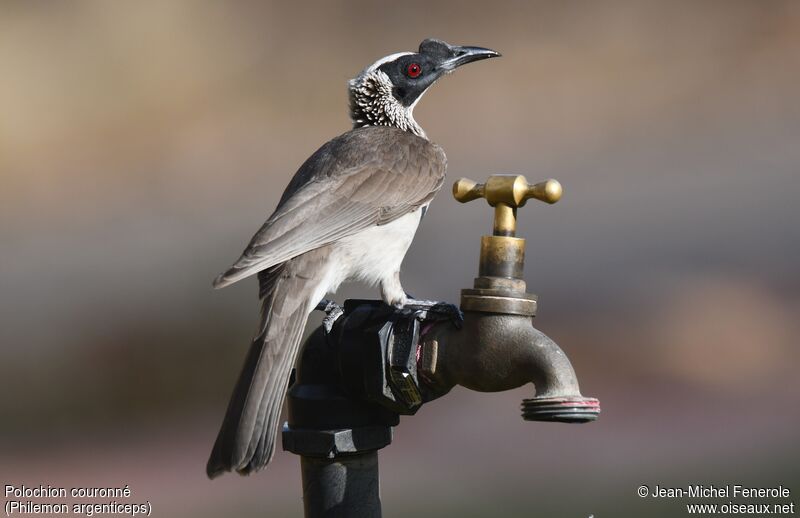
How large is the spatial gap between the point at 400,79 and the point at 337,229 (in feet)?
3.31

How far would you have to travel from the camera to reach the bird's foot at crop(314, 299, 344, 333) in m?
2.95

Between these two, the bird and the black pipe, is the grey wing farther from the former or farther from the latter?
the black pipe

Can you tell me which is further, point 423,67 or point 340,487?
point 423,67

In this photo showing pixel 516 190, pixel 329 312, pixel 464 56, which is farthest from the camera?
pixel 464 56

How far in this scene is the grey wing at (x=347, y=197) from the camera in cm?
308

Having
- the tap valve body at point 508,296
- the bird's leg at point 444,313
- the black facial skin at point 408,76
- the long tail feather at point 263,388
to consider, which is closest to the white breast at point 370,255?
the long tail feather at point 263,388

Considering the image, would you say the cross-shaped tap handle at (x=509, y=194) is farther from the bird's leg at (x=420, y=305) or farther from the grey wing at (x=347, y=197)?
the grey wing at (x=347, y=197)

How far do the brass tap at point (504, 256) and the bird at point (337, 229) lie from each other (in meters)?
0.61

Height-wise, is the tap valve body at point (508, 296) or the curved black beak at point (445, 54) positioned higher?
the curved black beak at point (445, 54)

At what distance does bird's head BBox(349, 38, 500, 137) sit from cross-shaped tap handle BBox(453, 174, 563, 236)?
4.99ft

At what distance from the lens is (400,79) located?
4082mm

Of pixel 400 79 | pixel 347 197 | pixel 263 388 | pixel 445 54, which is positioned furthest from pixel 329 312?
pixel 445 54

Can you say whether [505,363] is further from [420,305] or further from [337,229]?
[337,229]

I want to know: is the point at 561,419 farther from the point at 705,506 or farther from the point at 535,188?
the point at 705,506
